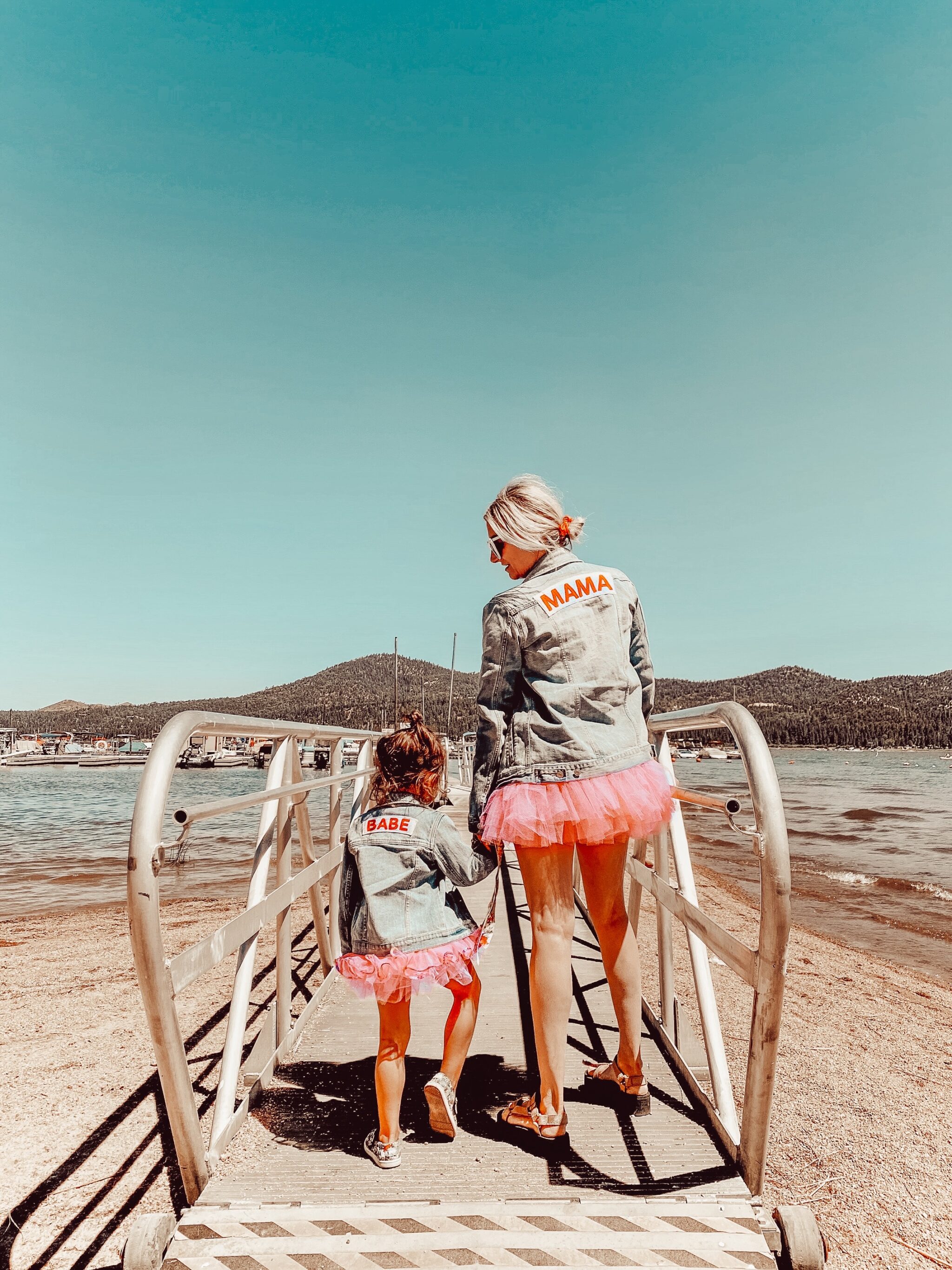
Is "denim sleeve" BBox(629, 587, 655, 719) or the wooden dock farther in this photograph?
"denim sleeve" BBox(629, 587, 655, 719)

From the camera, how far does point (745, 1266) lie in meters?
1.54

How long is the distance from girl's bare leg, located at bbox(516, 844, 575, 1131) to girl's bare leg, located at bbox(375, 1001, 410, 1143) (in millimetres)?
373

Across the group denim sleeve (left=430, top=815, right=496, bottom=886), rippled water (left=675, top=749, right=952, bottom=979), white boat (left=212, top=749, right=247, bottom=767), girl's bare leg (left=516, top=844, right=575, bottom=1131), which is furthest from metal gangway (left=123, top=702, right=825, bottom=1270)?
white boat (left=212, top=749, right=247, bottom=767)

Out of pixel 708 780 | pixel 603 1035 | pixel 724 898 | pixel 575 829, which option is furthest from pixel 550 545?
pixel 708 780

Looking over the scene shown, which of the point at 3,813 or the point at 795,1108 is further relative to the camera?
the point at 3,813

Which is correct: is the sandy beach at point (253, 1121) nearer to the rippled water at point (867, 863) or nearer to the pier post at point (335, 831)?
the pier post at point (335, 831)

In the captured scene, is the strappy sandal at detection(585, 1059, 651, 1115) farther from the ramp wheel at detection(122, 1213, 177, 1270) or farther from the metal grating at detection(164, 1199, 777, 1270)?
the ramp wheel at detection(122, 1213, 177, 1270)

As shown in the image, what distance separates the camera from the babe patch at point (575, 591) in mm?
1990

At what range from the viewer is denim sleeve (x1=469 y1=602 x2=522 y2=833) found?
1980 millimetres

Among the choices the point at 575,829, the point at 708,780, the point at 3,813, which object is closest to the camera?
the point at 575,829

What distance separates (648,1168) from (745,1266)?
370mm

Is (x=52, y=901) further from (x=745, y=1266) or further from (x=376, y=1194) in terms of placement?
(x=745, y=1266)

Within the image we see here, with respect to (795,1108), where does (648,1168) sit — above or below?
above

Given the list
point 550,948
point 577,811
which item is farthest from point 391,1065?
point 577,811
